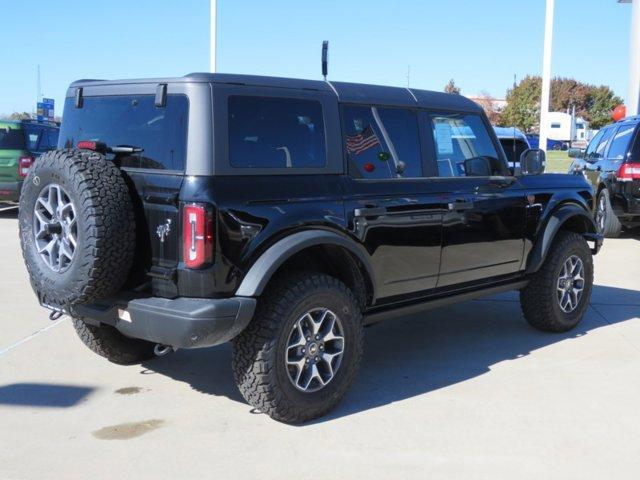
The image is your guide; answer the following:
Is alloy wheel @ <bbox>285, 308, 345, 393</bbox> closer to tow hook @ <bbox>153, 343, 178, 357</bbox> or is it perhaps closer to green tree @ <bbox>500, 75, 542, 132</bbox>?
tow hook @ <bbox>153, 343, 178, 357</bbox>

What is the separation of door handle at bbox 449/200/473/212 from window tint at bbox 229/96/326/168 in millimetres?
1134

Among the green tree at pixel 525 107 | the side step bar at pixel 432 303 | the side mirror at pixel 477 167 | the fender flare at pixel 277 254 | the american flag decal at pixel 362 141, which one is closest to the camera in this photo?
the fender flare at pixel 277 254

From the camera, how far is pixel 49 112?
36.7 metres

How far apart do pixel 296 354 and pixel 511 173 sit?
2.48m

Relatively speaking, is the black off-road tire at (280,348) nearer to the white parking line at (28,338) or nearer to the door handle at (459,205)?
the door handle at (459,205)

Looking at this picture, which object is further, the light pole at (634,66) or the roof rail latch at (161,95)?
the light pole at (634,66)

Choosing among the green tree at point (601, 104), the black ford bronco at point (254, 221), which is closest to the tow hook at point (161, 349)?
the black ford bronco at point (254, 221)

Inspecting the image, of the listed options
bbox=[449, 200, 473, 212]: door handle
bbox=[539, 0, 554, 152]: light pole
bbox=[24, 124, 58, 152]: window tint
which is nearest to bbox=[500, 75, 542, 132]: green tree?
bbox=[539, 0, 554, 152]: light pole

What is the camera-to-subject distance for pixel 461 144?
17.6 ft

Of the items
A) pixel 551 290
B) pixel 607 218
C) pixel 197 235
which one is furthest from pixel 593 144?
pixel 197 235

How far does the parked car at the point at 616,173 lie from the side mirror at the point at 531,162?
15.2 ft

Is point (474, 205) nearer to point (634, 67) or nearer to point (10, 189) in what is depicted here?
point (10, 189)

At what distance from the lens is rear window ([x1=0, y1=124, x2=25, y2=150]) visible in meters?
13.5

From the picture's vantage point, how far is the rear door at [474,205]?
5.07 metres
